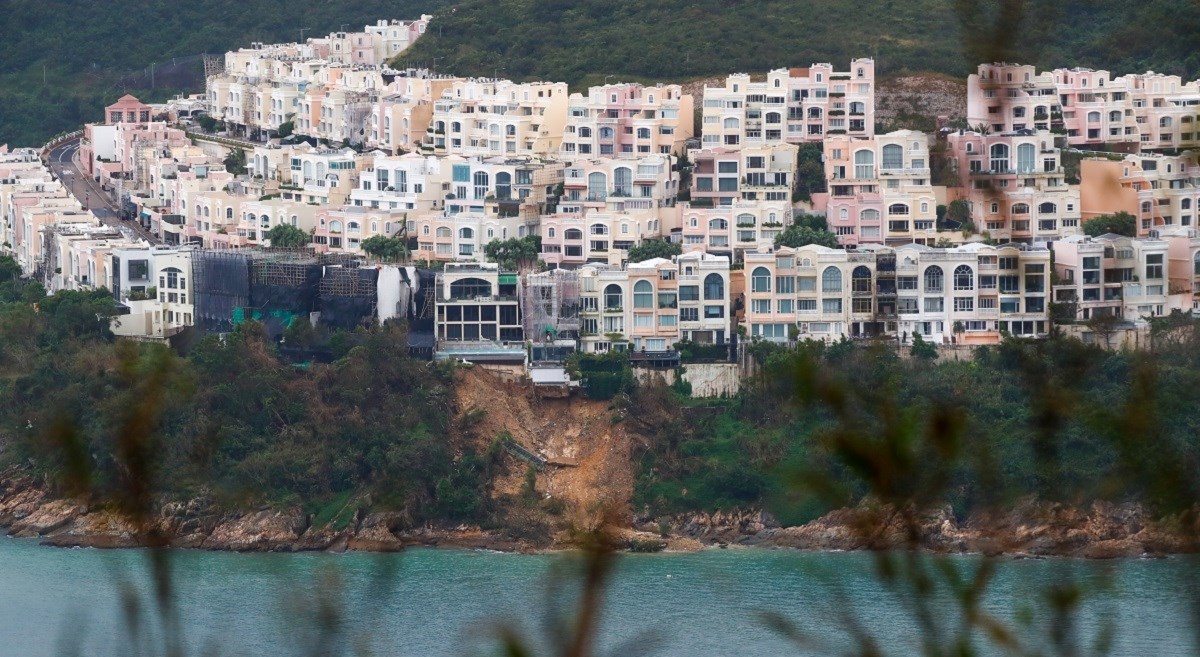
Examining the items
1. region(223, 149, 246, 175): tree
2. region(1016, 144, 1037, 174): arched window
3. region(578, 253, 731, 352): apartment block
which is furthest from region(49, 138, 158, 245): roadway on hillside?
region(1016, 144, 1037, 174): arched window

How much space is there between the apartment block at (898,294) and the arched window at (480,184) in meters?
1.66

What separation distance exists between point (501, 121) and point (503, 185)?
3.20 ft

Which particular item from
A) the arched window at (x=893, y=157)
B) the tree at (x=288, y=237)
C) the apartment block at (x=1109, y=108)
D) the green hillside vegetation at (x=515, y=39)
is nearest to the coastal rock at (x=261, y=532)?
Answer: the tree at (x=288, y=237)

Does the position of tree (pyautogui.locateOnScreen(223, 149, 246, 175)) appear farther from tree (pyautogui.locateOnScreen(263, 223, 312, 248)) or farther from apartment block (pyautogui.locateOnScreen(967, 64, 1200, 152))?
apartment block (pyautogui.locateOnScreen(967, 64, 1200, 152))

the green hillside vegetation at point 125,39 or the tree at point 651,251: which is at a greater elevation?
the green hillside vegetation at point 125,39

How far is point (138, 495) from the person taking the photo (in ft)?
5.52

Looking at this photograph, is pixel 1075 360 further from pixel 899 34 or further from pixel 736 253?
pixel 899 34

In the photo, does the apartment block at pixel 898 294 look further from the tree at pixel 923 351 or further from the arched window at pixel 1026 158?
the arched window at pixel 1026 158

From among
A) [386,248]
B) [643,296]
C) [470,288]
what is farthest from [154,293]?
[643,296]

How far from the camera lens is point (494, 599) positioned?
7.77 m

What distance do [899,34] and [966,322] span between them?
3.57 m

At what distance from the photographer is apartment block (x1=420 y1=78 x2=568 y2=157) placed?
1180 cm

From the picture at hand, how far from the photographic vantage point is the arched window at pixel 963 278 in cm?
961

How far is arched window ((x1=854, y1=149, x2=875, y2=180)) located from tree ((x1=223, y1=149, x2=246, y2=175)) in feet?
10.4
